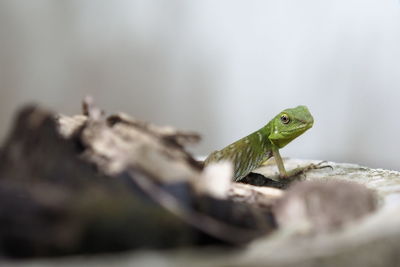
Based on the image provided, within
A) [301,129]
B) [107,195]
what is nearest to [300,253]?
[107,195]

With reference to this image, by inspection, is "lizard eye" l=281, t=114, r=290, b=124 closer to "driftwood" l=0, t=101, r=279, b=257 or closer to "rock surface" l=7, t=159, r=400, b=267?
"driftwood" l=0, t=101, r=279, b=257

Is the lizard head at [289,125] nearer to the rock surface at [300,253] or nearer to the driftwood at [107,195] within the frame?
the driftwood at [107,195]

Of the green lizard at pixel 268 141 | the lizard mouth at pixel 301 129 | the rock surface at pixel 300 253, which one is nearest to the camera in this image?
the rock surface at pixel 300 253

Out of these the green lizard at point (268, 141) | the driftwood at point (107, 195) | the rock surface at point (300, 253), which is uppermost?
the green lizard at point (268, 141)

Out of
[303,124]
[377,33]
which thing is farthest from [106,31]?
[303,124]

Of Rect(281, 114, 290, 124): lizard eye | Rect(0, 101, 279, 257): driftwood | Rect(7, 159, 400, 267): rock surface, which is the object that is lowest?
Rect(7, 159, 400, 267): rock surface

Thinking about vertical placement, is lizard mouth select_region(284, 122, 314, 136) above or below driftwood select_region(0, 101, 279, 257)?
above

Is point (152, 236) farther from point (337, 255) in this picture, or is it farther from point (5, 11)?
point (5, 11)

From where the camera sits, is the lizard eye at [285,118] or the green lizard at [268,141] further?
the lizard eye at [285,118]

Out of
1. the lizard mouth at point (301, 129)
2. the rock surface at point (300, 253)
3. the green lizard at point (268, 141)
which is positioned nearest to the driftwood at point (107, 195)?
the rock surface at point (300, 253)

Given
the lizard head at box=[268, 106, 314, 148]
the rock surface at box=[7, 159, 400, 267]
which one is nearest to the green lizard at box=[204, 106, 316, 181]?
the lizard head at box=[268, 106, 314, 148]
